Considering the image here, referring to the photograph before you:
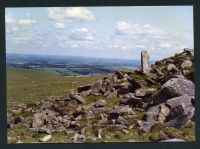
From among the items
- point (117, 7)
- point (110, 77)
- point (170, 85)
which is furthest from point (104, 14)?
point (170, 85)

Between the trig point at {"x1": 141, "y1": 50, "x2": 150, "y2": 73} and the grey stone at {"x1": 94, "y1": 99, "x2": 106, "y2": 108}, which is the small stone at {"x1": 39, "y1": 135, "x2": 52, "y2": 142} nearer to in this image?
the grey stone at {"x1": 94, "y1": 99, "x2": 106, "y2": 108}

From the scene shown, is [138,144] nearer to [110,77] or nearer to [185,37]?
[110,77]

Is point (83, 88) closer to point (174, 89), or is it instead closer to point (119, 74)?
point (119, 74)

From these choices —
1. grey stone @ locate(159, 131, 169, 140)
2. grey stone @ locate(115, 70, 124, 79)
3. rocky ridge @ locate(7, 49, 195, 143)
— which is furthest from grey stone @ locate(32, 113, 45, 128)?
grey stone @ locate(159, 131, 169, 140)

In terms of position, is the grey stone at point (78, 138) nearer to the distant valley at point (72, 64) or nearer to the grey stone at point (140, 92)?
the distant valley at point (72, 64)

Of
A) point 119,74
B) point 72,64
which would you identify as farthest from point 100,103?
point 72,64

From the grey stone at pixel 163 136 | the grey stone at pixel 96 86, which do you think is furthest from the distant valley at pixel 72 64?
the grey stone at pixel 163 136
